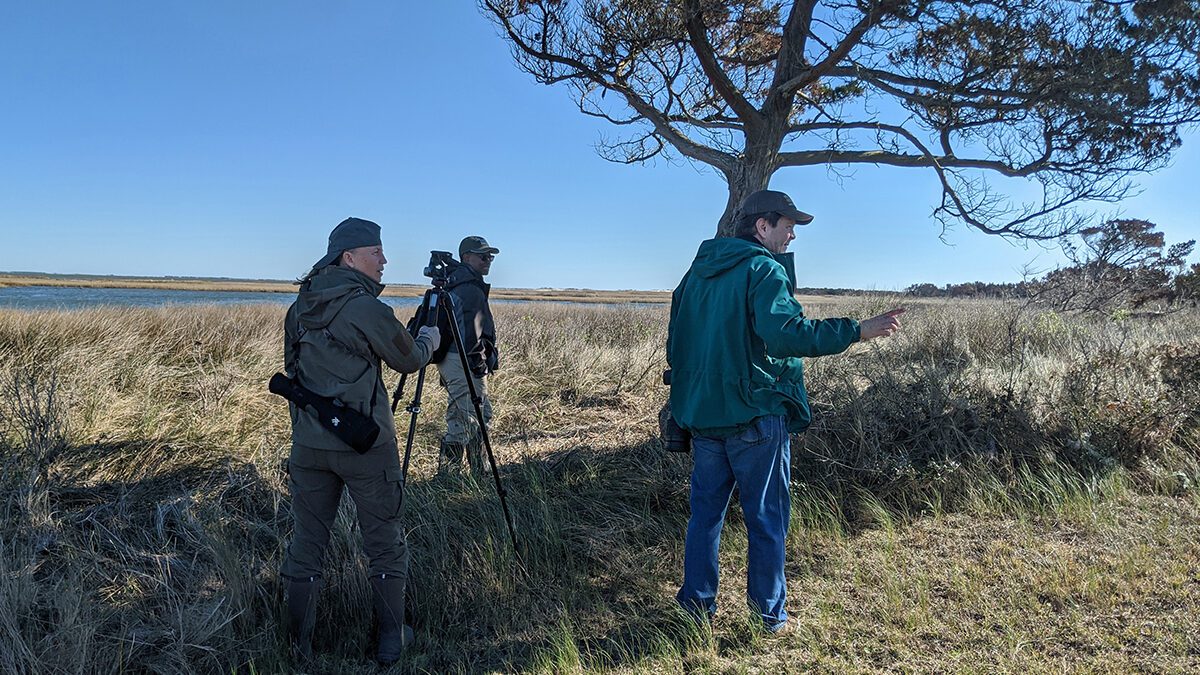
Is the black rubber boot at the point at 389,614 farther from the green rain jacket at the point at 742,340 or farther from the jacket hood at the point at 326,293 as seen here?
the green rain jacket at the point at 742,340

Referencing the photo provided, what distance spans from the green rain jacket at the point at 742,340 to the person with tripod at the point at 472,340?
2.37 meters

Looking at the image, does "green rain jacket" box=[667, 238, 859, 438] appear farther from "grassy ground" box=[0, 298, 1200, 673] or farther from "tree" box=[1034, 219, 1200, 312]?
"tree" box=[1034, 219, 1200, 312]

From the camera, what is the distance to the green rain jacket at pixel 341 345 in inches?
104

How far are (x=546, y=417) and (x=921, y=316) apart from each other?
25.9 ft

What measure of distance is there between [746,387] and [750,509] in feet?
1.72

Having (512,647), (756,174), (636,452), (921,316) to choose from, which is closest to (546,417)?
(636,452)

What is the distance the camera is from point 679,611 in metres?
2.97

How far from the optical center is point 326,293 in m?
2.62

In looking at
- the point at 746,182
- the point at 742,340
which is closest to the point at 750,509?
the point at 742,340

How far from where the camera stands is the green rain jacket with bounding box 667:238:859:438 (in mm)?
2607

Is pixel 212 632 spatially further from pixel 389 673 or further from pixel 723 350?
pixel 723 350

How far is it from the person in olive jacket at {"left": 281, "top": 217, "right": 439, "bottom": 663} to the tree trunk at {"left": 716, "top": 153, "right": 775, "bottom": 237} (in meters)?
3.62

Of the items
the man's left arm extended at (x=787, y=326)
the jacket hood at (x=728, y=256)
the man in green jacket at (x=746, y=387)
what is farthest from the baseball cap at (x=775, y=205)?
the man's left arm extended at (x=787, y=326)

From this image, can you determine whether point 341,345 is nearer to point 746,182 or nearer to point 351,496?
point 351,496
